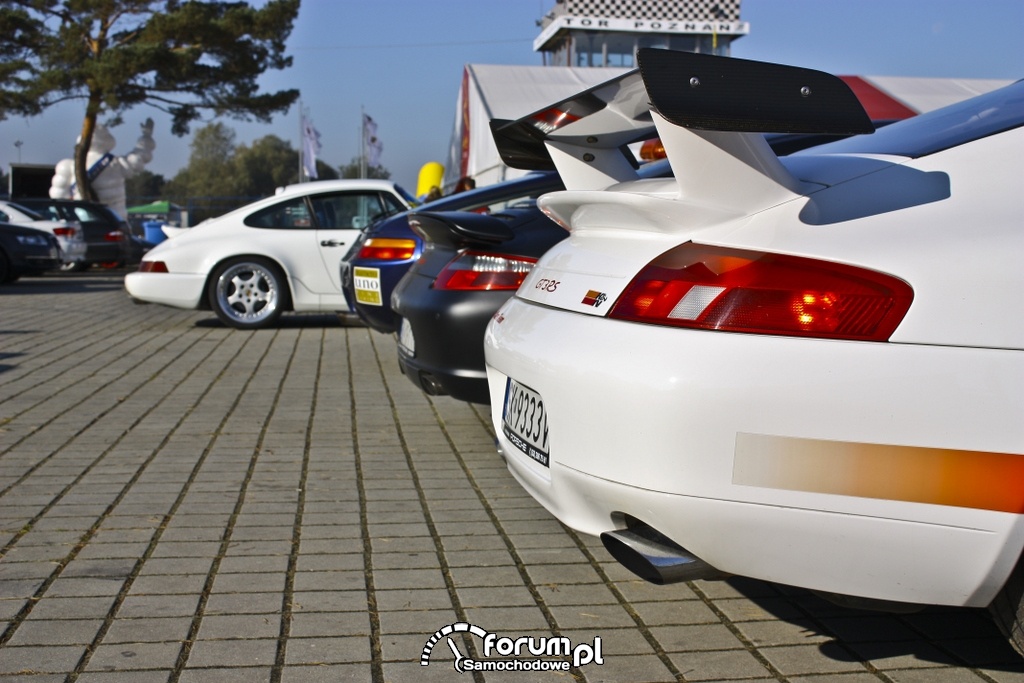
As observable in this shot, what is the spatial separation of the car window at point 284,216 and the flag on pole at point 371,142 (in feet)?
87.8

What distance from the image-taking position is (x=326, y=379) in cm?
786

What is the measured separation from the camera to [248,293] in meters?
11.2

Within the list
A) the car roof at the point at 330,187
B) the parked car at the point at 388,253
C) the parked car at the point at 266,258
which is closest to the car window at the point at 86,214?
the parked car at the point at 266,258

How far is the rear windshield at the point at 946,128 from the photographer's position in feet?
9.75

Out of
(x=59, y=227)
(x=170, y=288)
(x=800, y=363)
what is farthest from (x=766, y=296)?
(x=59, y=227)

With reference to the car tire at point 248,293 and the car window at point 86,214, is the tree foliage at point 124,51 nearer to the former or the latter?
the car window at point 86,214

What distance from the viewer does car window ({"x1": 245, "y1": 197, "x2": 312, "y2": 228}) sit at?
1121cm

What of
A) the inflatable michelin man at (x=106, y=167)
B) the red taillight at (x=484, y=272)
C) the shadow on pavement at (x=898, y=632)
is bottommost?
the shadow on pavement at (x=898, y=632)

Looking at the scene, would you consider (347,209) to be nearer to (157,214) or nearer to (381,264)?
(381,264)

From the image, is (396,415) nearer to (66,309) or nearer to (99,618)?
(99,618)

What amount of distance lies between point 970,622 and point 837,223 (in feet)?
4.51

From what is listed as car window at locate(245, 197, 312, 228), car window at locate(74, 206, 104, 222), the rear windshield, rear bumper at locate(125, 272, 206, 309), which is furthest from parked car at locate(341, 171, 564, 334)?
car window at locate(74, 206, 104, 222)

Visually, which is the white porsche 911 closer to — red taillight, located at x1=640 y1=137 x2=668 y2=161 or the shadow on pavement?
the shadow on pavement

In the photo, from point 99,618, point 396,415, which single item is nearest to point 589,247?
point 99,618
